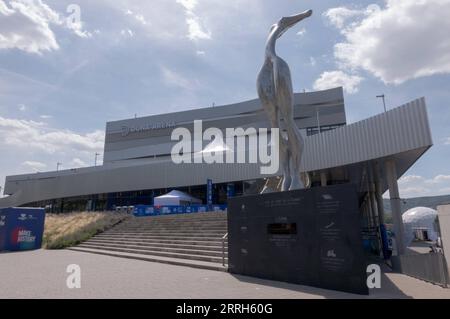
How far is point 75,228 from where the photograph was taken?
21828mm

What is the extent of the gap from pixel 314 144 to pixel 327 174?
3455mm

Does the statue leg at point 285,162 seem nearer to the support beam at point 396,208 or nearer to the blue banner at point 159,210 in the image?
the support beam at point 396,208

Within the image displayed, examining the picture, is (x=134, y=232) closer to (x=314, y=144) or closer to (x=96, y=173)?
(x=314, y=144)

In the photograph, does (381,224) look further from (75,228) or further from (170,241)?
(75,228)

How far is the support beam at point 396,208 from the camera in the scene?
1461 centimetres

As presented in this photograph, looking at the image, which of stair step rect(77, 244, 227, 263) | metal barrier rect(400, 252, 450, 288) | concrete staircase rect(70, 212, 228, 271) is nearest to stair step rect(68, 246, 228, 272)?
concrete staircase rect(70, 212, 228, 271)

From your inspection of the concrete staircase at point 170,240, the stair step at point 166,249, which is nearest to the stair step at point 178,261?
the concrete staircase at point 170,240

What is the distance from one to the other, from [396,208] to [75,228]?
66.2ft

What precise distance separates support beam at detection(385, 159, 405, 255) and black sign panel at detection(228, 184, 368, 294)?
9.53 m

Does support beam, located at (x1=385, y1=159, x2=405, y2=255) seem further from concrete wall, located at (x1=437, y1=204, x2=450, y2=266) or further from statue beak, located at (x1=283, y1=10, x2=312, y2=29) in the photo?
statue beak, located at (x1=283, y1=10, x2=312, y2=29)

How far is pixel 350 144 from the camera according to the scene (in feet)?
55.2

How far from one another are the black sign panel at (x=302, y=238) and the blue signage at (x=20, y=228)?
1511 centimetres

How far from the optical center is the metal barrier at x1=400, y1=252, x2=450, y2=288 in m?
8.94
